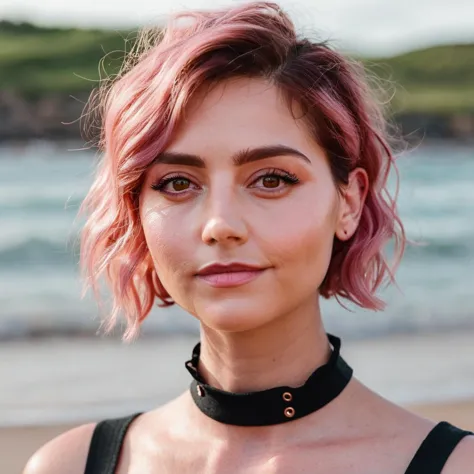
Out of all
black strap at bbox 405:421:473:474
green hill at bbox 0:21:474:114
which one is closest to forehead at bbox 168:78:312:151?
black strap at bbox 405:421:473:474

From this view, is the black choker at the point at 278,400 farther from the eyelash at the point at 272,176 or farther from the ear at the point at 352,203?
the eyelash at the point at 272,176

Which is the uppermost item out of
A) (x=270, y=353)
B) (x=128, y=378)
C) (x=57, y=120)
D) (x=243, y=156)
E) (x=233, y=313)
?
(x=243, y=156)

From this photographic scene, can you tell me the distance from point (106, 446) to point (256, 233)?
822 mm

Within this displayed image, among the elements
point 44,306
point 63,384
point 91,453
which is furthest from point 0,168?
point 91,453

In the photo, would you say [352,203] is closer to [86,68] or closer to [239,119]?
[239,119]

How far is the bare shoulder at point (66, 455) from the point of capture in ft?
9.41

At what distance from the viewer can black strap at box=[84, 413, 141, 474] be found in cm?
284

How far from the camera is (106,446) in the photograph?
2891 millimetres

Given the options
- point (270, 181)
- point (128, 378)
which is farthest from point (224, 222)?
point (128, 378)

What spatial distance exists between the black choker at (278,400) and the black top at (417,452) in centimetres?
27

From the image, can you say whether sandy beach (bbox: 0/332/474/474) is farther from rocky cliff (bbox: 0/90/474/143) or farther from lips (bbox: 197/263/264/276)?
rocky cliff (bbox: 0/90/474/143)

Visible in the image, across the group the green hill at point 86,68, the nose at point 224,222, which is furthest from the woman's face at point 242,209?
the green hill at point 86,68

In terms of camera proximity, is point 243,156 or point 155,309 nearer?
point 243,156

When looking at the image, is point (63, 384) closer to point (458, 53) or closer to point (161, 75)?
point (161, 75)
